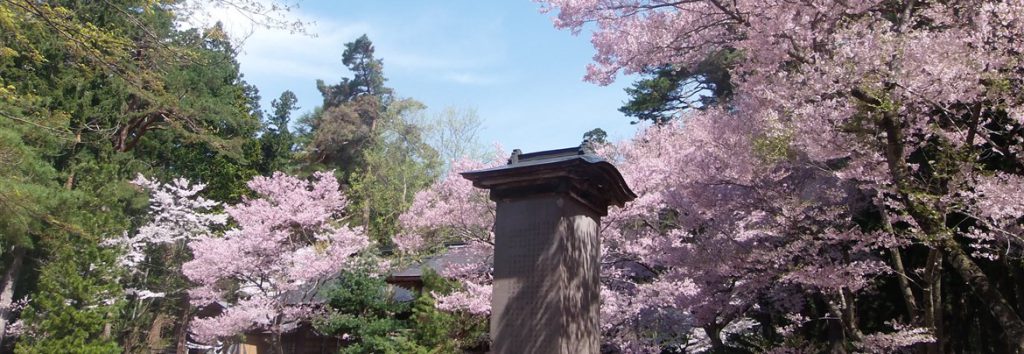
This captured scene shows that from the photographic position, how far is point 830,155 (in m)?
7.47

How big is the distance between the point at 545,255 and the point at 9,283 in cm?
1830

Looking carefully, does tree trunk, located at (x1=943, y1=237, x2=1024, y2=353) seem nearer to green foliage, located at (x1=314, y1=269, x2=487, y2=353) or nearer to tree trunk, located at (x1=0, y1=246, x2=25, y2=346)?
green foliage, located at (x1=314, y1=269, x2=487, y2=353)

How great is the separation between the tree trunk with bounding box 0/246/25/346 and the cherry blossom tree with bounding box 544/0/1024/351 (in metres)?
16.0

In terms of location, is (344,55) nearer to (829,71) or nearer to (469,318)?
(469,318)

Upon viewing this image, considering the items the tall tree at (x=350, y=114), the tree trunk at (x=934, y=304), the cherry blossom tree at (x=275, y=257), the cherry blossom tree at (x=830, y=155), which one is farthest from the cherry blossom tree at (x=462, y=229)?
the tall tree at (x=350, y=114)

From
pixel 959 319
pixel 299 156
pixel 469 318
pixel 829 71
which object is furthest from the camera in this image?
pixel 299 156

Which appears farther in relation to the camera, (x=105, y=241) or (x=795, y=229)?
(x=105, y=241)

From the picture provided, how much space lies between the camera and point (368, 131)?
3039 cm

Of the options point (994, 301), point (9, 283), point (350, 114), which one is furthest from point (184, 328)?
point (994, 301)

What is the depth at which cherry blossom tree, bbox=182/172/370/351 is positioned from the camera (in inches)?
565

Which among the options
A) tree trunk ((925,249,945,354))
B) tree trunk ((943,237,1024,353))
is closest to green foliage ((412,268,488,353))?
tree trunk ((925,249,945,354))

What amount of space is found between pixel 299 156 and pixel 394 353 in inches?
806

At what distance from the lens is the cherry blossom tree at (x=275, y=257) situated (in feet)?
47.1

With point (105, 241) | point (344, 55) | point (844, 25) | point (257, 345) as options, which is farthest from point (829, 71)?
point (344, 55)
